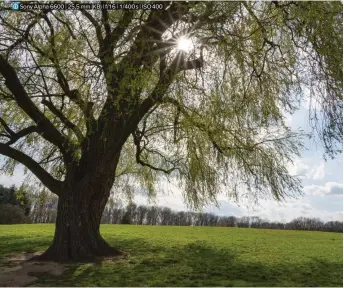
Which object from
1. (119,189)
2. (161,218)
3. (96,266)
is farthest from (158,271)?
(161,218)

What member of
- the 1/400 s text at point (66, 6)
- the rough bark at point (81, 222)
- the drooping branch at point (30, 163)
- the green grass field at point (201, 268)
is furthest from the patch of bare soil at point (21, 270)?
the 1/400 s text at point (66, 6)

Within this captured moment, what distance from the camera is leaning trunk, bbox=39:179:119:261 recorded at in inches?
338

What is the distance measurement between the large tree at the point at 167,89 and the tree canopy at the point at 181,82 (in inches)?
1.2

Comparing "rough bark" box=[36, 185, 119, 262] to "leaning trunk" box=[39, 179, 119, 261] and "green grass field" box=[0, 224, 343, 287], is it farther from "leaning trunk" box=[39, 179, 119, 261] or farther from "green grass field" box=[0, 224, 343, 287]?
"green grass field" box=[0, 224, 343, 287]

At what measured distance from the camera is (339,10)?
612 cm

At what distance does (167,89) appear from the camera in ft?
24.1

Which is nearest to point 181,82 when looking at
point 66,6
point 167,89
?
point 167,89

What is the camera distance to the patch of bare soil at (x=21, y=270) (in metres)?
6.59

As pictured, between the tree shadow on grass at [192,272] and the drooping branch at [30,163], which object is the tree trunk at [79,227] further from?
the tree shadow on grass at [192,272]

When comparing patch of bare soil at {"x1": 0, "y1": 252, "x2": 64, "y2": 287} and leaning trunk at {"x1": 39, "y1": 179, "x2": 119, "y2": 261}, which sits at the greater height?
leaning trunk at {"x1": 39, "y1": 179, "x2": 119, "y2": 261}

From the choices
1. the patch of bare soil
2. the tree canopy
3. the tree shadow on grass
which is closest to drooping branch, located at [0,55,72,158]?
the tree canopy

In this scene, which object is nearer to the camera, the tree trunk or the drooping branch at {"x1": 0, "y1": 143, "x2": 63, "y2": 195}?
the tree trunk

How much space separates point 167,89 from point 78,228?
4091mm

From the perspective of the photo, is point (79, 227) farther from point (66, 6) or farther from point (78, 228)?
point (66, 6)
